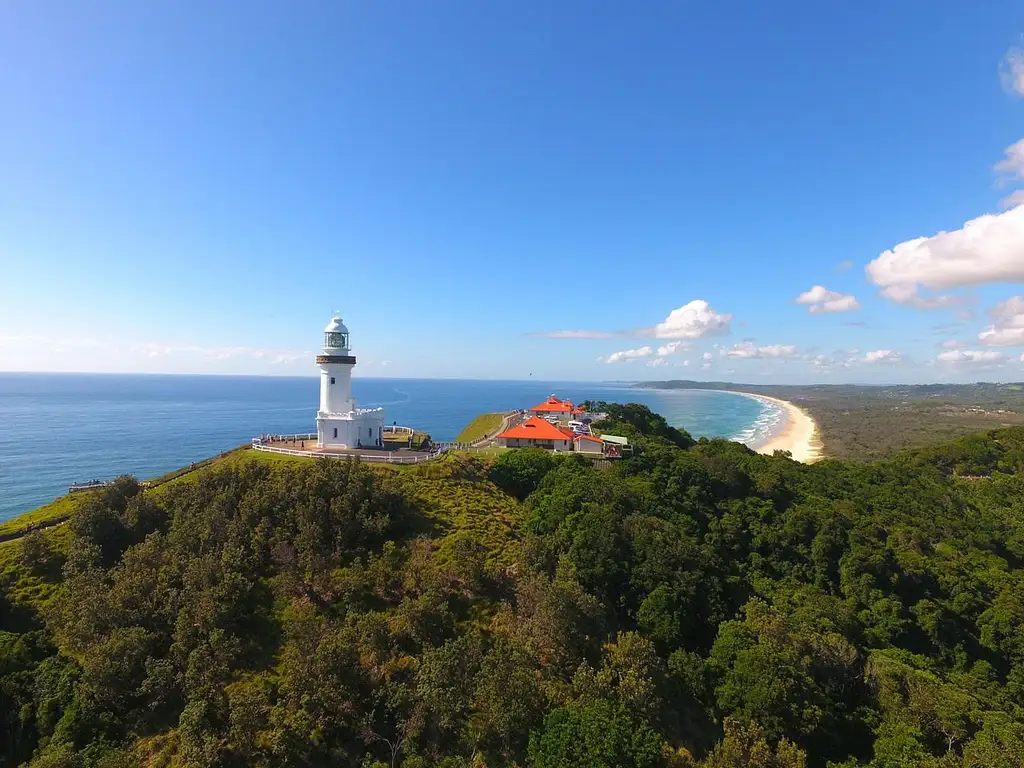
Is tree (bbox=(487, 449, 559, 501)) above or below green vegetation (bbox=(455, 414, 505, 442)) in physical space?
below

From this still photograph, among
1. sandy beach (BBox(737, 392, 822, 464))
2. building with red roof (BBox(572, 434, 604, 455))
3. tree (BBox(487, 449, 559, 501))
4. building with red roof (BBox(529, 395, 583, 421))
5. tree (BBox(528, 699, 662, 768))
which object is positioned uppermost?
building with red roof (BBox(529, 395, 583, 421))

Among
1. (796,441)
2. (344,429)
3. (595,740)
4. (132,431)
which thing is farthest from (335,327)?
(796,441)

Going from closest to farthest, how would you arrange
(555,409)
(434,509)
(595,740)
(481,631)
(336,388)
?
(595,740) → (481,631) → (434,509) → (336,388) → (555,409)

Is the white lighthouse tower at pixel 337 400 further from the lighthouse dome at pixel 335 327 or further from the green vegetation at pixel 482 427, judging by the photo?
the green vegetation at pixel 482 427

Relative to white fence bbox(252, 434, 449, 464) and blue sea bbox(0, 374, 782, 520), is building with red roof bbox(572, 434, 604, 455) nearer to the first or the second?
white fence bbox(252, 434, 449, 464)

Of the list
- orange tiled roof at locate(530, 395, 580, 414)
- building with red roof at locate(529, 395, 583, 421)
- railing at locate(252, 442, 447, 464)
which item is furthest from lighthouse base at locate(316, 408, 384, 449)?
orange tiled roof at locate(530, 395, 580, 414)

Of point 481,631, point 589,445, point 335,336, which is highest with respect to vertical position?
point 335,336

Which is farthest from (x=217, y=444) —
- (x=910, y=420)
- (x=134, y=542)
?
(x=910, y=420)

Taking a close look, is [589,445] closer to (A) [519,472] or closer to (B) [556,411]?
(A) [519,472]

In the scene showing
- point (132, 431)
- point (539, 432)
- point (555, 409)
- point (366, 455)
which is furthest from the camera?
point (132, 431)
